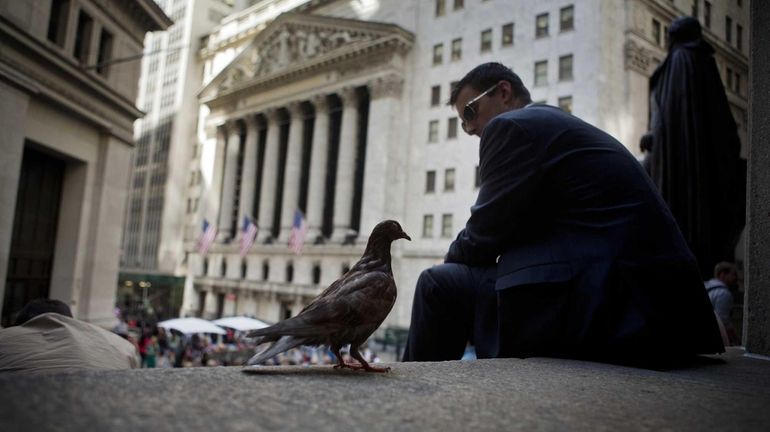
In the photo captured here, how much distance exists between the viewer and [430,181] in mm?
37844

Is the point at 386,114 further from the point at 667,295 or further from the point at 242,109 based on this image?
the point at 667,295

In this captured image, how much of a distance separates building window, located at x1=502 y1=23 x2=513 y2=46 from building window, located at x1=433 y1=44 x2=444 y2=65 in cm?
508

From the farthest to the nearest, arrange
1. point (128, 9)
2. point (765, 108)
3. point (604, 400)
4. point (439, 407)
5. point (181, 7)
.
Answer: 1. point (181, 7)
2. point (128, 9)
3. point (765, 108)
4. point (604, 400)
5. point (439, 407)

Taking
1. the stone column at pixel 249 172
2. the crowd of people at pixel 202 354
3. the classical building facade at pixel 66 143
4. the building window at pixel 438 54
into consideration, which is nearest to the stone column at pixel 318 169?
the stone column at pixel 249 172

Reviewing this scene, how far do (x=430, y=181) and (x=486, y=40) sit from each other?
957 centimetres

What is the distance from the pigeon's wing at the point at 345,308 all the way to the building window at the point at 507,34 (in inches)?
1329

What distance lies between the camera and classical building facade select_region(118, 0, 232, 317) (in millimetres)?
64500

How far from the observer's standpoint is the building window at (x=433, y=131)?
3797cm

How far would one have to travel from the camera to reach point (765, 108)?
4.21 meters

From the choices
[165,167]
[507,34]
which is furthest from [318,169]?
[165,167]

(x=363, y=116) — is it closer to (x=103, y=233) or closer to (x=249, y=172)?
(x=249, y=172)

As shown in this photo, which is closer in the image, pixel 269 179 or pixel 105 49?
pixel 105 49

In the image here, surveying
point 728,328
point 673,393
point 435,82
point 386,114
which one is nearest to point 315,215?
point 386,114

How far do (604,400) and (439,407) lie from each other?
78 cm
